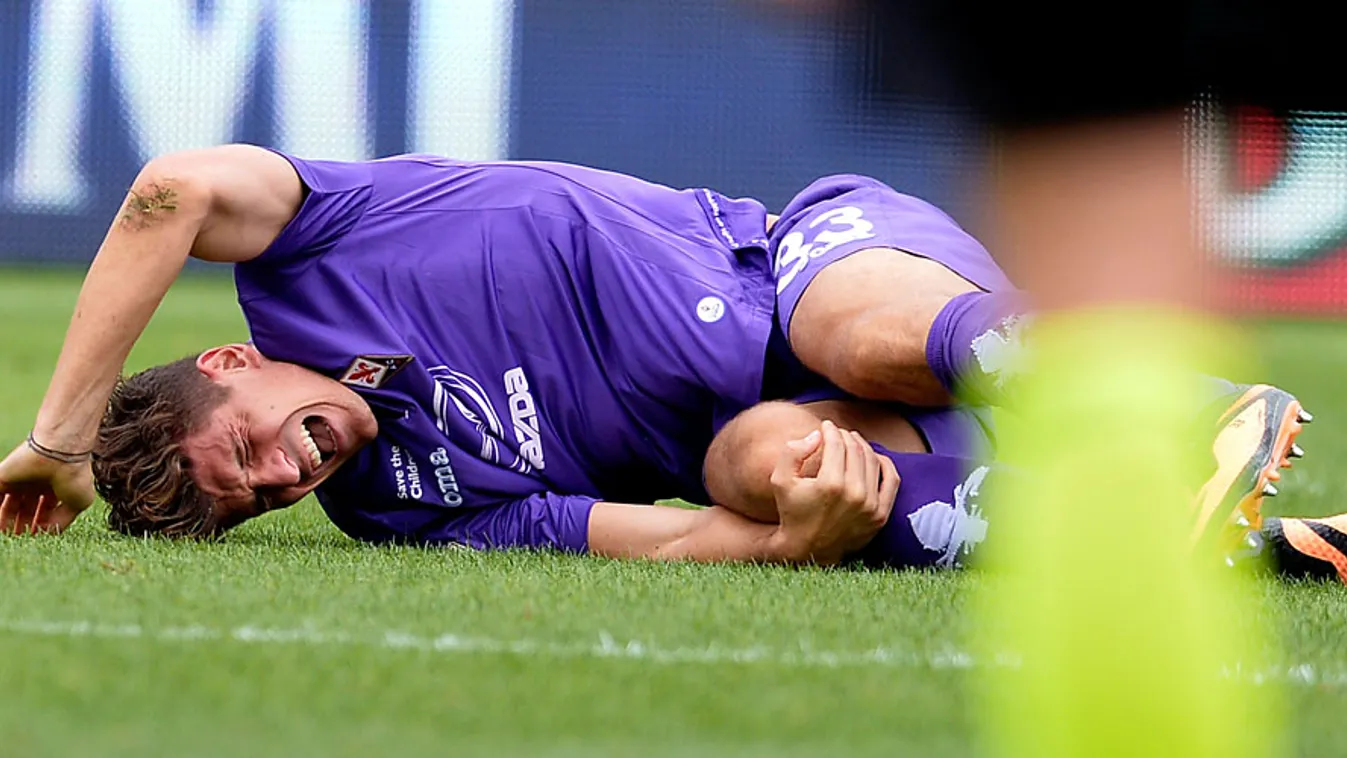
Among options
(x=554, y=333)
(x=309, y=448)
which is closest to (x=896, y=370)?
(x=554, y=333)

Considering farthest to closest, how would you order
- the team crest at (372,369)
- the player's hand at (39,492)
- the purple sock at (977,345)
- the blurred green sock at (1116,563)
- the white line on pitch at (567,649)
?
the team crest at (372,369), the player's hand at (39,492), the purple sock at (977,345), the white line on pitch at (567,649), the blurred green sock at (1116,563)

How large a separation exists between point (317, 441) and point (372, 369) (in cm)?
11

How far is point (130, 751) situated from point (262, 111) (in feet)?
24.5

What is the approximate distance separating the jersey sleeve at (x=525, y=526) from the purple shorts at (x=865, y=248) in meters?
0.31

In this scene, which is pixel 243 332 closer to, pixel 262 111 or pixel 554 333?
pixel 262 111

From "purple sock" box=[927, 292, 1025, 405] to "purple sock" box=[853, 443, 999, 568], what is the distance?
173 mm

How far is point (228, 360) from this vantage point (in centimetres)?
243

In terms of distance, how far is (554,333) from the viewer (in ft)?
8.20

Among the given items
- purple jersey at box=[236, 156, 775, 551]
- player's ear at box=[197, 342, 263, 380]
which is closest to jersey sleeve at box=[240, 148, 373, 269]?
purple jersey at box=[236, 156, 775, 551]

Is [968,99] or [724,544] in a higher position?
[968,99]

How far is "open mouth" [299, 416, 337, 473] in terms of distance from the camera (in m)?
2.34

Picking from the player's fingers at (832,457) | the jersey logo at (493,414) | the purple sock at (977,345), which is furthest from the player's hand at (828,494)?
the jersey logo at (493,414)

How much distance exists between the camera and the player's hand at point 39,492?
7.46 feet

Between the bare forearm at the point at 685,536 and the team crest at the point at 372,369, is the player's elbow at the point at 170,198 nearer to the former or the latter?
the team crest at the point at 372,369
